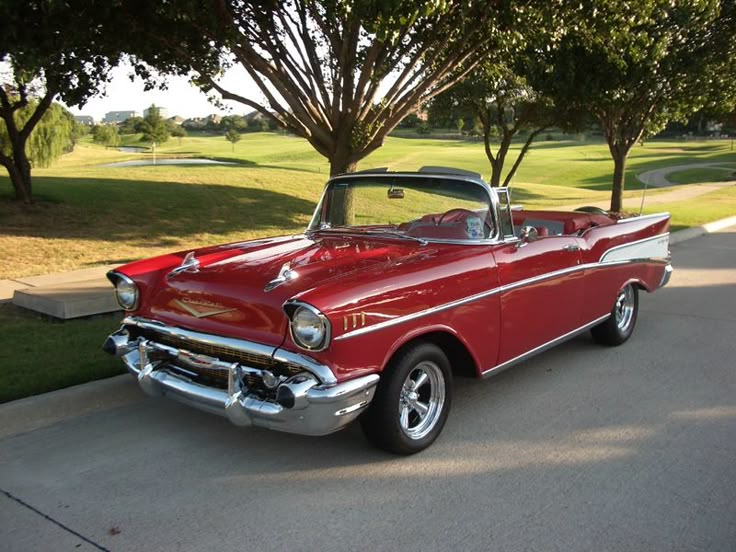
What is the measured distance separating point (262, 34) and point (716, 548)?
917 centimetres

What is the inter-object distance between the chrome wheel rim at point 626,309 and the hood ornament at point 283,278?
3411mm

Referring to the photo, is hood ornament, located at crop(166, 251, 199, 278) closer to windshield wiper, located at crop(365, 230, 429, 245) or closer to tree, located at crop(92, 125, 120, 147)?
windshield wiper, located at crop(365, 230, 429, 245)

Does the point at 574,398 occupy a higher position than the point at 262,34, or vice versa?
the point at 262,34

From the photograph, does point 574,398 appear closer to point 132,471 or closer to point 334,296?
point 334,296

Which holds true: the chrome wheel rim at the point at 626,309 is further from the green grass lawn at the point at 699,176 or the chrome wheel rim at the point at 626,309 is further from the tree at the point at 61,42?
the green grass lawn at the point at 699,176

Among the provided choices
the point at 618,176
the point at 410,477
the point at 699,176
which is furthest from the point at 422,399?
the point at 699,176

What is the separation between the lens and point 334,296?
3.41 meters

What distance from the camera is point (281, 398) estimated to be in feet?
10.8

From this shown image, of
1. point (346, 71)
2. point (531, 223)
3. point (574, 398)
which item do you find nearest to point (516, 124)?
point (346, 71)

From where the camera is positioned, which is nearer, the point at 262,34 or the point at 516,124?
the point at 262,34

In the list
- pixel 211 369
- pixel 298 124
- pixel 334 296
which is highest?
pixel 298 124

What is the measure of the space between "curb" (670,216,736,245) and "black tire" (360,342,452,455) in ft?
34.2

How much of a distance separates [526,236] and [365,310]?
1672 millimetres

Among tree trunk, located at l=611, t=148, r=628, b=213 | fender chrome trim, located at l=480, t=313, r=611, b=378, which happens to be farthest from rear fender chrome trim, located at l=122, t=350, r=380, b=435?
tree trunk, located at l=611, t=148, r=628, b=213
